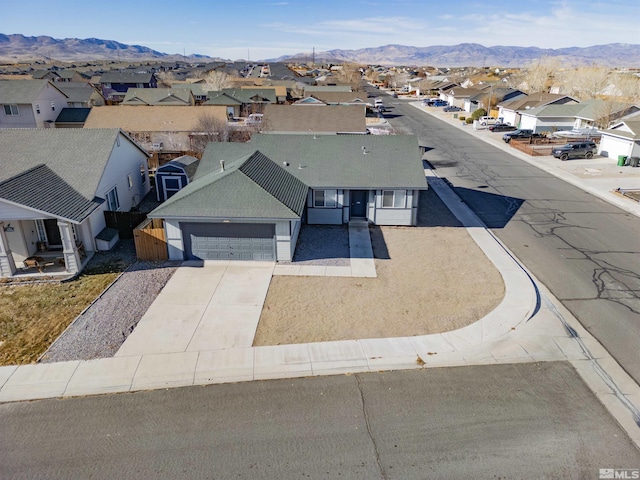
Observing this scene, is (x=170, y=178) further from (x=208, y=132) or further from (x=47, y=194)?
(x=208, y=132)

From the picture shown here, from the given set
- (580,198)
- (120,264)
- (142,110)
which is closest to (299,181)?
(120,264)

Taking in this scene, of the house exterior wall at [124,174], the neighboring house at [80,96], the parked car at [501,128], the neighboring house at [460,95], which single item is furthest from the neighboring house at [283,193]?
the neighboring house at [460,95]

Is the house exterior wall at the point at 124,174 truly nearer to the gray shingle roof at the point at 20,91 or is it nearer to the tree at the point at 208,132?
the tree at the point at 208,132

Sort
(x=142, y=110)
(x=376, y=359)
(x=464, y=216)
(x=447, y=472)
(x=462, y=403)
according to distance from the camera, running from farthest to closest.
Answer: (x=142, y=110) → (x=464, y=216) → (x=376, y=359) → (x=462, y=403) → (x=447, y=472)

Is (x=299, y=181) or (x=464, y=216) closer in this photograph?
(x=299, y=181)

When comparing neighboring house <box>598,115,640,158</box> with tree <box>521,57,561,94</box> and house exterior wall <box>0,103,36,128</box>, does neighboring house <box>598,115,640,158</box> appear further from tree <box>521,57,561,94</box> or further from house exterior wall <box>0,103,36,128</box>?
house exterior wall <box>0,103,36,128</box>

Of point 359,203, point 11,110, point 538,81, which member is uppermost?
point 538,81

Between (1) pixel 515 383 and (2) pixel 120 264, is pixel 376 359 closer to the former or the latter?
(1) pixel 515 383

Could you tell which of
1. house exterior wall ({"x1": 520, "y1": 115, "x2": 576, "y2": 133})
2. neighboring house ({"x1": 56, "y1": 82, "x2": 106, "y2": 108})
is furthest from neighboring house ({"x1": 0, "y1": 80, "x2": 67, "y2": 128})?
house exterior wall ({"x1": 520, "y1": 115, "x2": 576, "y2": 133})

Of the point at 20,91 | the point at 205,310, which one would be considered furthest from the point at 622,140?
the point at 20,91
